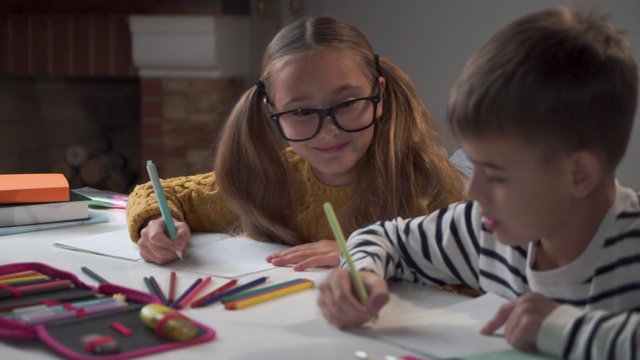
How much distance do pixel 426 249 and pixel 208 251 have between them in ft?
1.19

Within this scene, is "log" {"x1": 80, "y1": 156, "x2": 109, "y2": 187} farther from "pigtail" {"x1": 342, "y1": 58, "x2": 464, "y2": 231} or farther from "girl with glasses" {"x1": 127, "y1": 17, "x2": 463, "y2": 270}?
"pigtail" {"x1": 342, "y1": 58, "x2": 464, "y2": 231}

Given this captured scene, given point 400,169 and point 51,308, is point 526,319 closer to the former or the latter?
point 51,308

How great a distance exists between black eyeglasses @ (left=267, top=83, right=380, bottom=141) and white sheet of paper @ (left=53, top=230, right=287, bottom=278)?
181mm

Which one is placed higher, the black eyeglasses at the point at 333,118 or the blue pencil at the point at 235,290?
the black eyeglasses at the point at 333,118

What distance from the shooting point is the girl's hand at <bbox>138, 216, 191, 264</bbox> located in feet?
4.35

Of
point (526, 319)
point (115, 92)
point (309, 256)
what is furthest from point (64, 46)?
point (526, 319)

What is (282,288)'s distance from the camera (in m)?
1.15

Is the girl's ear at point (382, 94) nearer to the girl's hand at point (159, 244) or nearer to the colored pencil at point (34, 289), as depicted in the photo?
the girl's hand at point (159, 244)

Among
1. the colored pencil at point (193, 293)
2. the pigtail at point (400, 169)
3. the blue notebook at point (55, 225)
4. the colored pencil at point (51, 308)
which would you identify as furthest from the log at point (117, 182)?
the colored pencil at point (51, 308)


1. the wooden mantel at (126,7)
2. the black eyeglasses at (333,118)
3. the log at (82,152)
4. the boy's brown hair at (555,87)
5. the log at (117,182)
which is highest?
the wooden mantel at (126,7)

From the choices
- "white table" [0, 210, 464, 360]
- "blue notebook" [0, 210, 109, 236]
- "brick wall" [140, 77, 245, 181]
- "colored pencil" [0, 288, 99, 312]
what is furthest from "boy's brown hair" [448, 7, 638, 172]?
"brick wall" [140, 77, 245, 181]

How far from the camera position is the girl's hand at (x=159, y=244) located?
52.2 inches

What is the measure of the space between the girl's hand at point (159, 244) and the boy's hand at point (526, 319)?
1.83 ft

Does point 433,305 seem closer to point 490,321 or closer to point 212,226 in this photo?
point 490,321
